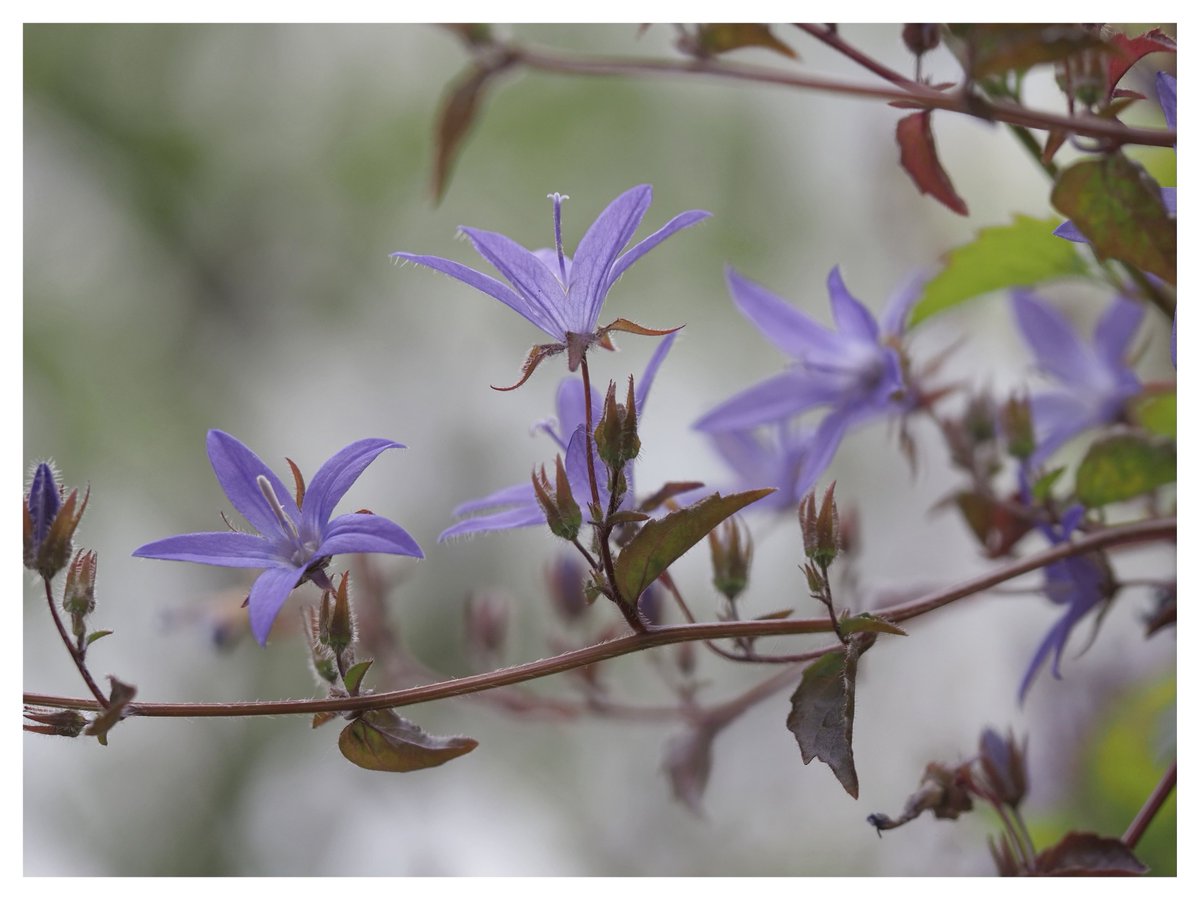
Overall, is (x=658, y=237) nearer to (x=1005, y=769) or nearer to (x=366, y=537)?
(x=366, y=537)

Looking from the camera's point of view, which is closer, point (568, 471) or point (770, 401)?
point (568, 471)

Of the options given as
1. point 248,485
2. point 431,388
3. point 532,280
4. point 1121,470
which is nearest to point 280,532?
point 248,485

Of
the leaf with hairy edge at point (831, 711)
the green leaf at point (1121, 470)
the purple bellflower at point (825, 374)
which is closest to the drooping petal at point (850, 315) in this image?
the purple bellflower at point (825, 374)

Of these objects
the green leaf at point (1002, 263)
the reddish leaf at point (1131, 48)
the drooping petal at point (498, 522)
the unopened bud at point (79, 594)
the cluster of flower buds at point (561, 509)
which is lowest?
the unopened bud at point (79, 594)

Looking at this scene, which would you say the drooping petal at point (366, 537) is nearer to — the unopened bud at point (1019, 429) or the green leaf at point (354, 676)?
the green leaf at point (354, 676)

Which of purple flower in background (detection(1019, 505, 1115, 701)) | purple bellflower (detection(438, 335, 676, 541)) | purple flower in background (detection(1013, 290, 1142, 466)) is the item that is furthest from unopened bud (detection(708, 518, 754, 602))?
purple flower in background (detection(1013, 290, 1142, 466))
